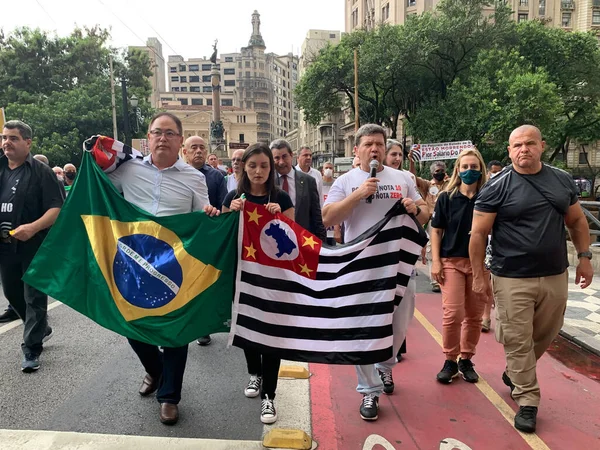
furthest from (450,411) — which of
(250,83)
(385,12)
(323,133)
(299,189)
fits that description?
(250,83)

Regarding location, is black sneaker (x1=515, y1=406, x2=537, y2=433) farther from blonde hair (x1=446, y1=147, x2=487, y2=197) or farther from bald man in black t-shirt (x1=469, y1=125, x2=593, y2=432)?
blonde hair (x1=446, y1=147, x2=487, y2=197)

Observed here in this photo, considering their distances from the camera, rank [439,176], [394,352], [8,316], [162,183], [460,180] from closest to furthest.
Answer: [394,352]
[162,183]
[460,180]
[8,316]
[439,176]

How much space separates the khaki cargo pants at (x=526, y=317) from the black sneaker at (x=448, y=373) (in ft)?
2.12

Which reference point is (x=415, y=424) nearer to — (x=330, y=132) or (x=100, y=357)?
(x=100, y=357)

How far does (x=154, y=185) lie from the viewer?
3.30 m

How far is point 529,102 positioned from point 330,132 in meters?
55.8

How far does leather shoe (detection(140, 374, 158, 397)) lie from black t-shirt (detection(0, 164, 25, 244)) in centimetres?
183

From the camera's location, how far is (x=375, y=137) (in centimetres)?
319

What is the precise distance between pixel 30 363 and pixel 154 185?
215 centimetres

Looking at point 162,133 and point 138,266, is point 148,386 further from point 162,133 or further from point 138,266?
point 162,133

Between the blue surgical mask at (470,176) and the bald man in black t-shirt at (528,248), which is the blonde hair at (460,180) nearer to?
the blue surgical mask at (470,176)

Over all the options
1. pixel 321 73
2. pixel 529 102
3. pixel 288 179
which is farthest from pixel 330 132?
pixel 288 179

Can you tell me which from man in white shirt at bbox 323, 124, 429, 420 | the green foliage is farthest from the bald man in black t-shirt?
the green foliage

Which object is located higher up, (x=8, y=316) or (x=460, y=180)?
(x=460, y=180)
